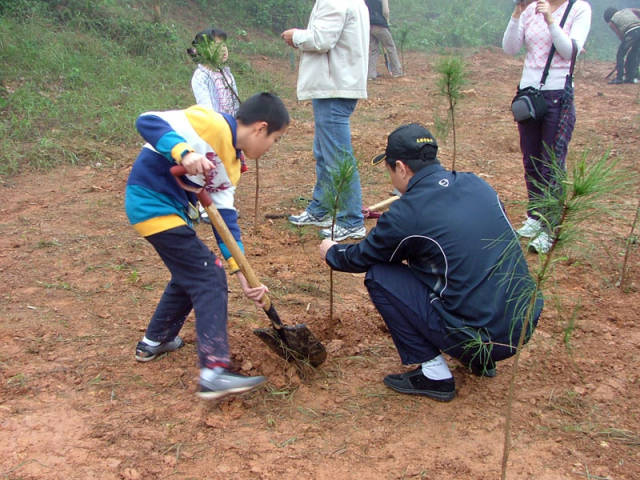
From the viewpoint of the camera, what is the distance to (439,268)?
8.23ft

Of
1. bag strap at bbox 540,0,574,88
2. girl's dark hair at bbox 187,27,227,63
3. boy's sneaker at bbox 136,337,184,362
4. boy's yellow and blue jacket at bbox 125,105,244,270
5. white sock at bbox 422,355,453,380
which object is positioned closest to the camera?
boy's yellow and blue jacket at bbox 125,105,244,270

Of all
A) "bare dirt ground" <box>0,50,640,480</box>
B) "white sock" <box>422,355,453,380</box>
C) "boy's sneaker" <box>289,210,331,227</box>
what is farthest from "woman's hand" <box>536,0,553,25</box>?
"white sock" <box>422,355,453,380</box>

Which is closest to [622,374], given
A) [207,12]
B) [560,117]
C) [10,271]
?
[560,117]

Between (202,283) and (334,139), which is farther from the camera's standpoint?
(334,139)

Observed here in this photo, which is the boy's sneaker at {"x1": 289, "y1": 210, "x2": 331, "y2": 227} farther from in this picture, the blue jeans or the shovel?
the shovel

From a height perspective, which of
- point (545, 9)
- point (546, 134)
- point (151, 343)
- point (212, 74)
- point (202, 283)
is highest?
point (545, 9)

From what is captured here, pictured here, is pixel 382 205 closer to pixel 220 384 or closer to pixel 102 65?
pixel 220 384

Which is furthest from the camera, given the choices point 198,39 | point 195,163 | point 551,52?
point 198,39

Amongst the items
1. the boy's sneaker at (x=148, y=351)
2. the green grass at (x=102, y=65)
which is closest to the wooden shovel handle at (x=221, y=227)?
the boy's sneaker at (x=148, y=351)

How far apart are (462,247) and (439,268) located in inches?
6.3

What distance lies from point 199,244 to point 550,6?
2.98m

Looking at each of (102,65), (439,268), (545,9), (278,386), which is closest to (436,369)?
(439,268)

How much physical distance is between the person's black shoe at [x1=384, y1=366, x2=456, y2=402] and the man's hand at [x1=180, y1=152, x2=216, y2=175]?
1388 mm

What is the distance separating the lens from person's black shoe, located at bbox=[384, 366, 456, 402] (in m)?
2.70
